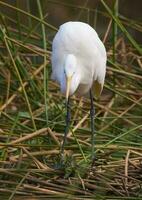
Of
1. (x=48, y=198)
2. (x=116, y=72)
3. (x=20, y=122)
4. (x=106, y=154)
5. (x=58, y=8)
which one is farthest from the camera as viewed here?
(x=58, y=8)

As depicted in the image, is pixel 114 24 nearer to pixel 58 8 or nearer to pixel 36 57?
pixel 36 57

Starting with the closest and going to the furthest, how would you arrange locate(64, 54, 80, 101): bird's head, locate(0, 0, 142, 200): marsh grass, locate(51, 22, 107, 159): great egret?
1. locate(0, 0, 142, 200): marsh grass
2. locate(64, 54, 80, 101): bird's head
3. locate(51, 22, 107, 159): great egret

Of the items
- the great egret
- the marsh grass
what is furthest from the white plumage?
the marsh grass

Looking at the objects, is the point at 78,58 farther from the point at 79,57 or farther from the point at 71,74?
the point at 71,74

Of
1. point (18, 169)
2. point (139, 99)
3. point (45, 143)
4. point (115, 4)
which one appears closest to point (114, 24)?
point (115, 4)

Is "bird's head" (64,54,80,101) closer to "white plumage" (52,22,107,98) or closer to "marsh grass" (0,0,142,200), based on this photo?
"white plumage" (52,22,107,98)

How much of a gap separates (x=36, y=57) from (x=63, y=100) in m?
0.44

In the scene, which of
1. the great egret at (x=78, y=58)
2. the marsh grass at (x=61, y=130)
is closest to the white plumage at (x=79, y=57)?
the great egret at (x=78, y=58)

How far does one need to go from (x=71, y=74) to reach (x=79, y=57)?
0.26 meters

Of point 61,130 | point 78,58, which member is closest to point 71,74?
point 78,58

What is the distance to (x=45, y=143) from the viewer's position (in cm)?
387

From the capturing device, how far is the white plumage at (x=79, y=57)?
12.6 ft

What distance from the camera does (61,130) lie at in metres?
4.16

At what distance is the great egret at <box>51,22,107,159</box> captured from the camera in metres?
3.83
